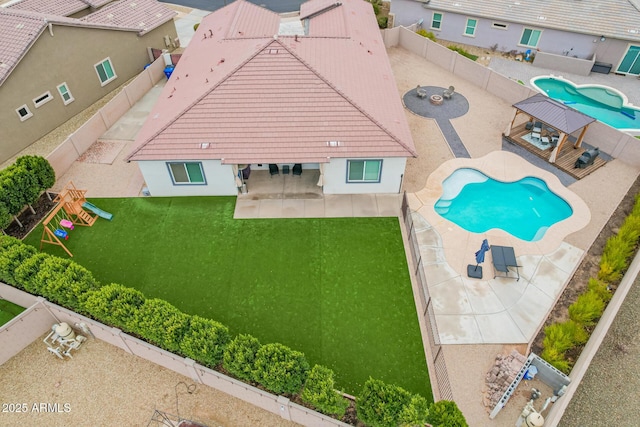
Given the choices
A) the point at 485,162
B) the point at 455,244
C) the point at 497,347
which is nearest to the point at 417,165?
the point at 485,162

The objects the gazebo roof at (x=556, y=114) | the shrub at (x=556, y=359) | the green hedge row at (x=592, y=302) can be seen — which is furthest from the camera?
the gazebo roof at (x=556, y=114)

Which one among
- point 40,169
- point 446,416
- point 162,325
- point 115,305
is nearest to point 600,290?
point 446,416

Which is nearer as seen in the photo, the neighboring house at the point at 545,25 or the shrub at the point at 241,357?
the shrub at the point at 241,357

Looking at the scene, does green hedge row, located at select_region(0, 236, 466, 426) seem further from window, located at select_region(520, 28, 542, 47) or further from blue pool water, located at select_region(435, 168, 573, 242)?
window, located at select_region(520, 28, 542, 47)

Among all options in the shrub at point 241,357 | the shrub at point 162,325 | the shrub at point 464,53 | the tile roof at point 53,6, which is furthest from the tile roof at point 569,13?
the shrub at point 162,325

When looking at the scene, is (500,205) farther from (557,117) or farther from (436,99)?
(436,99)

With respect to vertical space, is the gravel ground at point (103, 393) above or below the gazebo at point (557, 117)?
→ below

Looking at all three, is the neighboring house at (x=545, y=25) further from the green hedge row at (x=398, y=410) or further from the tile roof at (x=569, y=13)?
the green hedge row at (x=398, y=410)
